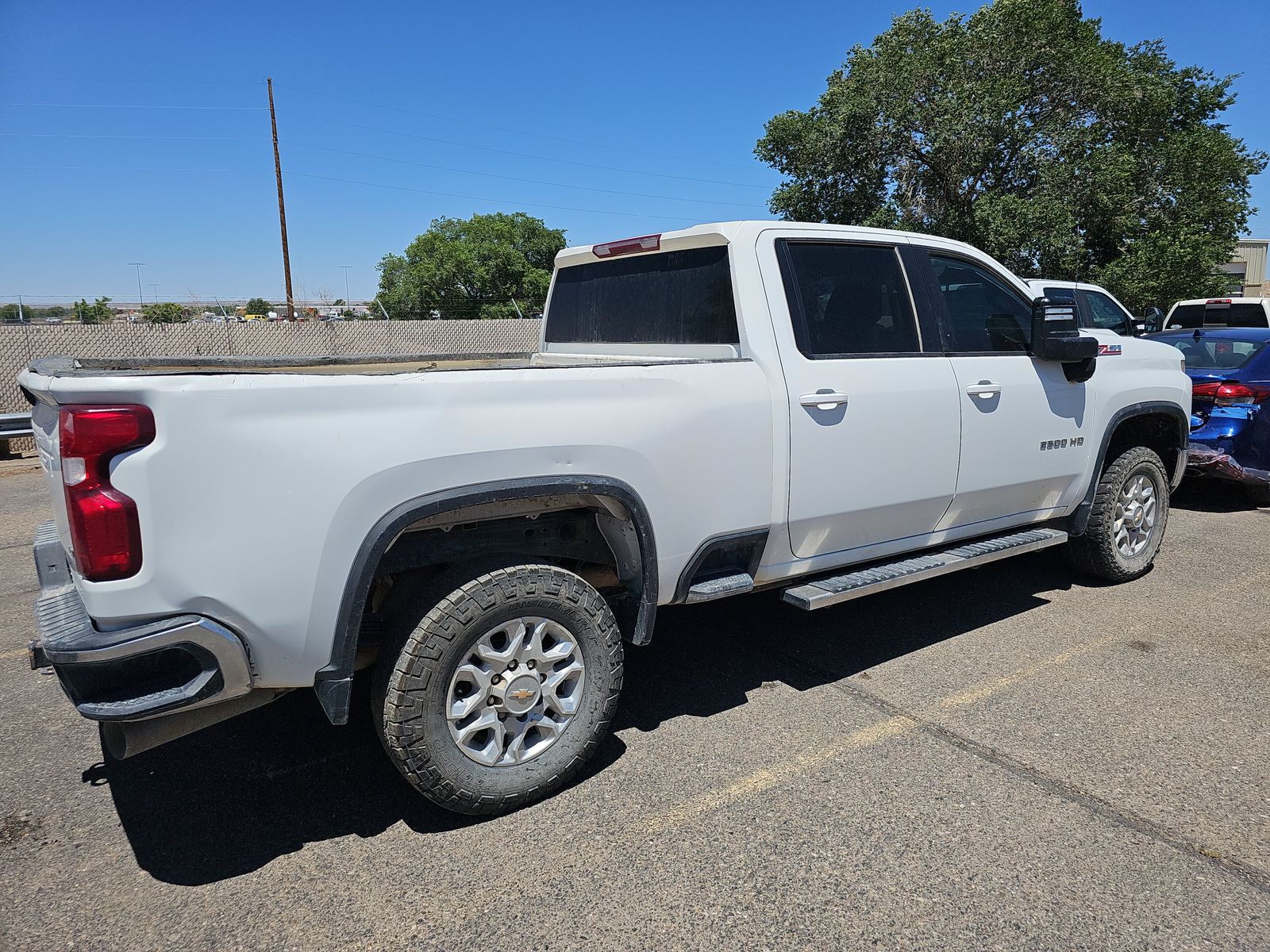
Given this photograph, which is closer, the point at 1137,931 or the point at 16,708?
the point at 1137,931

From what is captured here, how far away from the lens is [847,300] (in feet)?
13.1

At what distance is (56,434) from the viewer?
2527 millimetres

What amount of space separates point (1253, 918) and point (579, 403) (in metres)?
2.55

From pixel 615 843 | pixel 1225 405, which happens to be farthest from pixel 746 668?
pixel 1225 405

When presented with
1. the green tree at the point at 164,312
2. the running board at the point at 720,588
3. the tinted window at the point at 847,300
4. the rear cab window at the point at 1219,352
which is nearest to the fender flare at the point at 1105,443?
the tinted window at the point at 847,300

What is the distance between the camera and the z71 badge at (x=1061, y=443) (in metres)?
4.65

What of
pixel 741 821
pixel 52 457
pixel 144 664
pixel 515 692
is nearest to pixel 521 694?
pixel 515 692

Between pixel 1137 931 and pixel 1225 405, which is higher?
pixel 1225 405

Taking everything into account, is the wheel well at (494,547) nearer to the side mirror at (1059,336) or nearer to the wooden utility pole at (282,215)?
the side mirror at (1059,336)

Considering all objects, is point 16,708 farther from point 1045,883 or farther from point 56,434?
point 1045,883

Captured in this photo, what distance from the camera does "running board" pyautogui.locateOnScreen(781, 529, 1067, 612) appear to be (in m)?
3.70

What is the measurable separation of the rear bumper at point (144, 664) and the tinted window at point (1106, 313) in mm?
11910

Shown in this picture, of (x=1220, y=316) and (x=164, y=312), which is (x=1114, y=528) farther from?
(x=164, y=312)

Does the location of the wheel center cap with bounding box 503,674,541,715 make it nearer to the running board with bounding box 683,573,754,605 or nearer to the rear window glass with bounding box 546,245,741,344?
→ the running board with bounding box 683,573,754,605
